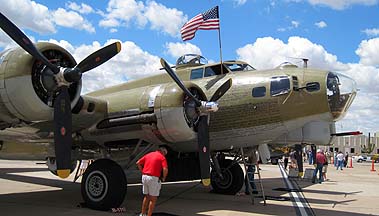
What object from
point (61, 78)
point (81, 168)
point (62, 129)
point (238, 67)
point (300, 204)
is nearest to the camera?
point (61, 78)

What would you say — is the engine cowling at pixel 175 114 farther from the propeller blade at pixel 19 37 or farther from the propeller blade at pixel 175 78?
the propeller blade at pixel 19 37

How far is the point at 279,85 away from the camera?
10570 mm

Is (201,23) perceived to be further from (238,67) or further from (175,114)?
(175,114)

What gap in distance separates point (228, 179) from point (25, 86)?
752 cm

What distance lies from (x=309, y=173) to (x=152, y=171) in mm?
15031

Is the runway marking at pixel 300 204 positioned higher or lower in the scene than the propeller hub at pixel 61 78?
lower

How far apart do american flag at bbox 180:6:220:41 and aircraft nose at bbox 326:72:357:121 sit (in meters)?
4.49

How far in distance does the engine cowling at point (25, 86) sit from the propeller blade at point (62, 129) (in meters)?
0.20

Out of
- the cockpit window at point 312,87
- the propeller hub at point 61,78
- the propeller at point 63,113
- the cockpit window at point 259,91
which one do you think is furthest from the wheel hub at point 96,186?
the cockpit window at point 312,87

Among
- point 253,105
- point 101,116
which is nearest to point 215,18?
point 253,105

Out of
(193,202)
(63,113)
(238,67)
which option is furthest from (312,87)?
(63,113)

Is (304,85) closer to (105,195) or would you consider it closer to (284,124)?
(284,124)

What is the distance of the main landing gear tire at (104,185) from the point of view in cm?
980

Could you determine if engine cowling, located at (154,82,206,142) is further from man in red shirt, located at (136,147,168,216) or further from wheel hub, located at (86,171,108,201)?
wheel hub, located at (86,171,108,201)
